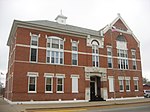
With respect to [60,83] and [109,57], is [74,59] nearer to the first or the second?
[60,83]

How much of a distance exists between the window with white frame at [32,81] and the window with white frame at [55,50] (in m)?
2.93

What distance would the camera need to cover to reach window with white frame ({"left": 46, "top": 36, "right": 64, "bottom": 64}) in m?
26.5

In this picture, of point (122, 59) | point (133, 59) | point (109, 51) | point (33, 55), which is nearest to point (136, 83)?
point (133, 59)

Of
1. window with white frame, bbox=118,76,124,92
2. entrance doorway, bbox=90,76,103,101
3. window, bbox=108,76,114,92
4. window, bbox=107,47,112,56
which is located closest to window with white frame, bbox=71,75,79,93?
entrance doorway, bbox=90,76,103,101

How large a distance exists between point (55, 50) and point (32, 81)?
18.6 ft

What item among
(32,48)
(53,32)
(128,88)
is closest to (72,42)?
(53,32)

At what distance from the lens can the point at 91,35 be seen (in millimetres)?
30484

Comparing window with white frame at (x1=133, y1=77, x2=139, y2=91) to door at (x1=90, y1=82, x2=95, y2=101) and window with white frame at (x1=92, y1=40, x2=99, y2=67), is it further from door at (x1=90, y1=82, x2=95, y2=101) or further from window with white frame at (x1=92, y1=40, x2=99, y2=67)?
window with white frame at (x1=92, y1=40, x2=99, y2=67)

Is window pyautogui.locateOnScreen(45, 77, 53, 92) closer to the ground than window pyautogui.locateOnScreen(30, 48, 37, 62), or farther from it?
closer to the ground

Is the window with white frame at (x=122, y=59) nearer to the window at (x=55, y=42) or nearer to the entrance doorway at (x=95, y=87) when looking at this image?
the entrance doorway at (x=95, y=87)

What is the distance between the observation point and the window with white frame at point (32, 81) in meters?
24.0

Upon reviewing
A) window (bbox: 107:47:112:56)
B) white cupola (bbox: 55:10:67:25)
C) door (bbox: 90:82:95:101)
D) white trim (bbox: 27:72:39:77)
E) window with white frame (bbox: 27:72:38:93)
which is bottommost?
door (bbox: 90:82:95:101)

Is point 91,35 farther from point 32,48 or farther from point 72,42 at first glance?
point 32,48

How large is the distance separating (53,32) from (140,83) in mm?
19367
